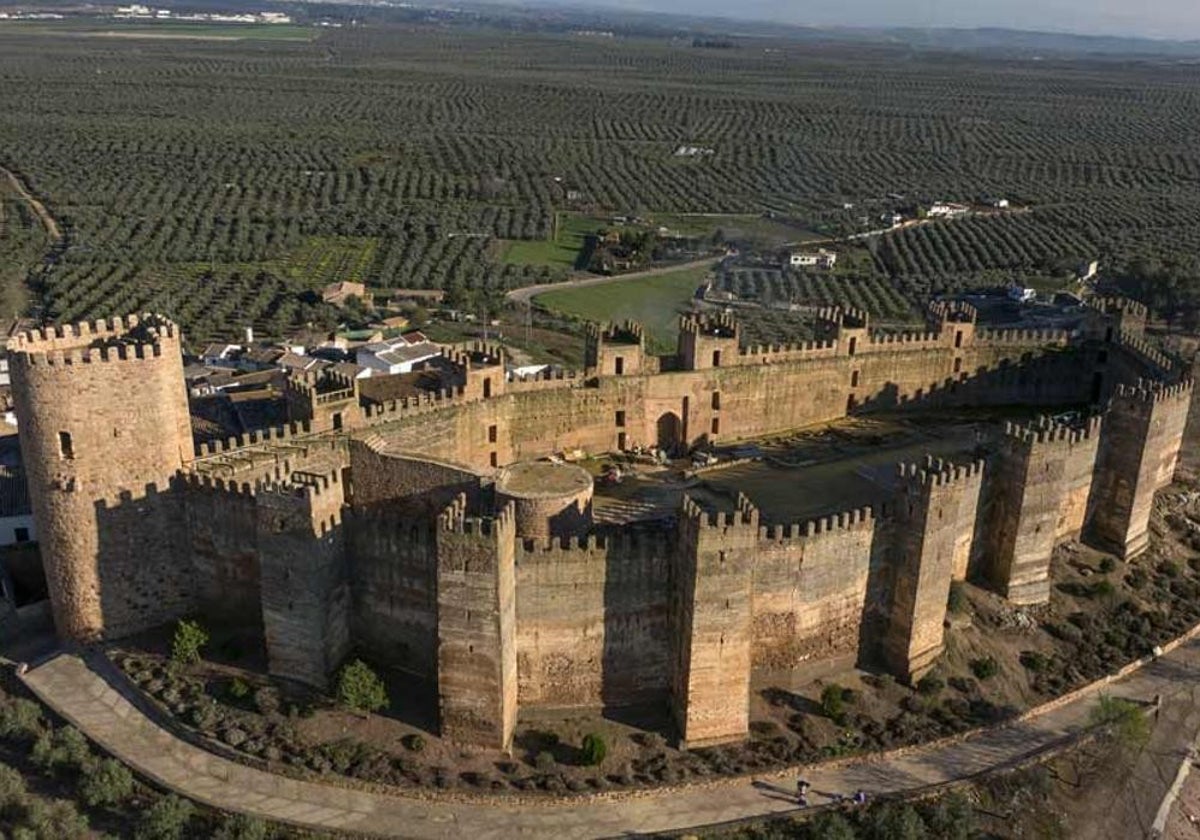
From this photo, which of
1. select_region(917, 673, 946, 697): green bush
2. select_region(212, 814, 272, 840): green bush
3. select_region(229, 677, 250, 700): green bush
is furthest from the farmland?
select_region(212, 814, 272, 840): green bush

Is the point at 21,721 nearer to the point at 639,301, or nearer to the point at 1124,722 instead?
the point at 1124,722

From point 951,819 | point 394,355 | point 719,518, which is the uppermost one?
point 719,518

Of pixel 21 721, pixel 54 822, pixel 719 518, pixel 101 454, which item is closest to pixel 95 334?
pixel 101 454

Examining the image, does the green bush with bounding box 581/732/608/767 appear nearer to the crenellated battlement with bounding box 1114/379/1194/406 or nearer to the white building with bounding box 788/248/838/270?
the crenellated battlement with bounding box 1114/379/1194/406

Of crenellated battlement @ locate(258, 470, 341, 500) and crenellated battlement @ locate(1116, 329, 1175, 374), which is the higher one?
crenellated battlement @ locate(258, 470, 341, 500)

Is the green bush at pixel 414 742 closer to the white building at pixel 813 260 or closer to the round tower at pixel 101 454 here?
the round tower at pixel 101 454

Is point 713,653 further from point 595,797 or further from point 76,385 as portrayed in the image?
point 76,385
